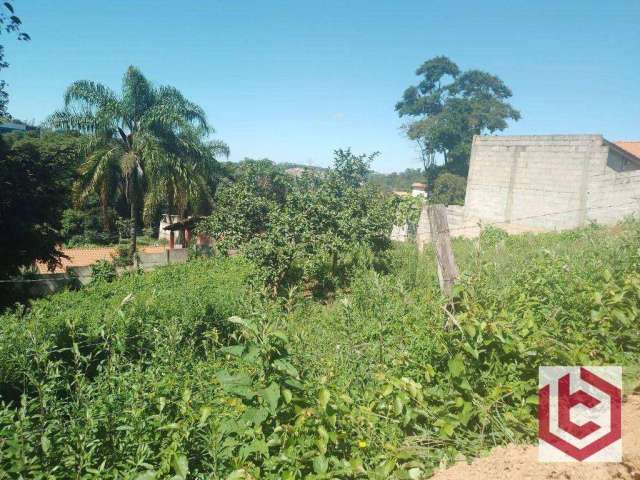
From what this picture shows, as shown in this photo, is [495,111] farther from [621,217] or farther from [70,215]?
[70,215]

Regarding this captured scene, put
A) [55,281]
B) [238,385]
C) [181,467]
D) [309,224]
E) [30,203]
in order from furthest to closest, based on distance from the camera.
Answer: [55,281], [309,224], [30,203], [238,385], [181,467]

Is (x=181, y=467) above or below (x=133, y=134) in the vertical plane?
below

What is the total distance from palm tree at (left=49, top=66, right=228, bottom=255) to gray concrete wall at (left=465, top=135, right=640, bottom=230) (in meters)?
12.3

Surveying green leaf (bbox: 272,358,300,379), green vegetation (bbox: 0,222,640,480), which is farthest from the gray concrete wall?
green leaf (bbox: 272,358,300,379)

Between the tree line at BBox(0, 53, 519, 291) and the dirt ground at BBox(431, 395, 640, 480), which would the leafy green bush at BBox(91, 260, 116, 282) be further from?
the dirt ground at BBox(431, 395, 640, 480)

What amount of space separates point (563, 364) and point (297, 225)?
21.8 ft

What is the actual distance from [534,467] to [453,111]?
36.5m

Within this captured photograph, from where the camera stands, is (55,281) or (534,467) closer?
(534,467)

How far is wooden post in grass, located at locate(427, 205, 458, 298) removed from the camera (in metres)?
A: 4.03

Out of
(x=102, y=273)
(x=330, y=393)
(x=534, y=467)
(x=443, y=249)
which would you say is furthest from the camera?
(x=102, y=273)

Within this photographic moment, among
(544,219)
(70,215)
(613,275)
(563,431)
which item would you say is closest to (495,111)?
(544,219)

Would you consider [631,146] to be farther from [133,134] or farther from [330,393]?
[330,393]

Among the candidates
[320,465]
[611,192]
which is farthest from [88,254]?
[611,192]

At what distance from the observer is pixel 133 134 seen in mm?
15156
